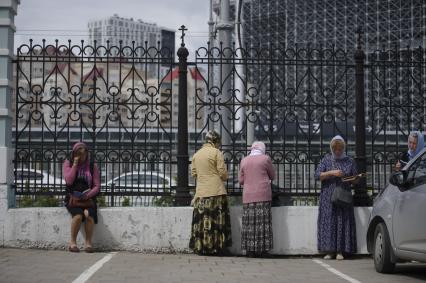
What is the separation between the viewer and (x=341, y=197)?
333 inches

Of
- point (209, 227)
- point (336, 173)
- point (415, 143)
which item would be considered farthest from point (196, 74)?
point (415, 143)

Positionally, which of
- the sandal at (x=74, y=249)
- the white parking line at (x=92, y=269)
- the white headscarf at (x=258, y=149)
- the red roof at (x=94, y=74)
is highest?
the red roof at (x=94, y=74)

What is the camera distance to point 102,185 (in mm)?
9172

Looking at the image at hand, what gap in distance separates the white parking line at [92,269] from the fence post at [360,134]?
3.72 meters

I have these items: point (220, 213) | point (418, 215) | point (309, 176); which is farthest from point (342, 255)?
point (418, 215)

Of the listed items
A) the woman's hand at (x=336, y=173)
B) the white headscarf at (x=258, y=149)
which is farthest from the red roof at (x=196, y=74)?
the woman's hand at (x=336, y=173)

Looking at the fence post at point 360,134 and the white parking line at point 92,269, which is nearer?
the white parking line at point 92,269

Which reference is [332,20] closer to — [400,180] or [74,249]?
[74,249]

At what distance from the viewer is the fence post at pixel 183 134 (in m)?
9.02

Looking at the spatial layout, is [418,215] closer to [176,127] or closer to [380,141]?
[380,141]

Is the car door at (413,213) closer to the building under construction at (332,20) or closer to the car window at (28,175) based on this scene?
the car window at (28,175)

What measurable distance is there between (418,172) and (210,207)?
294 cm

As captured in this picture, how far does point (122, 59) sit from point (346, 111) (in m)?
3.48

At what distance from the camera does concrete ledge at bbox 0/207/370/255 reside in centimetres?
869
